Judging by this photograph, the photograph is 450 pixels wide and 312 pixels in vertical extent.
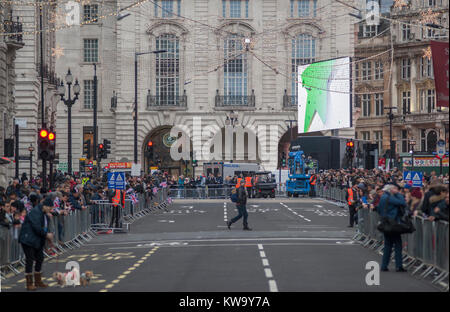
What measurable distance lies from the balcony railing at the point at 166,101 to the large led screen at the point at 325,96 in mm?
13398

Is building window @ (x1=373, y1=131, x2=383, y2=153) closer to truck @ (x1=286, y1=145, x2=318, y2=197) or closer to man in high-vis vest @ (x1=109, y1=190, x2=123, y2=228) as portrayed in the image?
truck @ (x1=286, y1=145, x2=318, y2=197)

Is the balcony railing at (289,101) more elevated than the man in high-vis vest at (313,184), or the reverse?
the balcony railing at (289,101)

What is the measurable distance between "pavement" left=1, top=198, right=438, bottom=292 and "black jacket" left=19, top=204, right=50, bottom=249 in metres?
0.88

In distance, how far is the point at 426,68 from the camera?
96.5 meters

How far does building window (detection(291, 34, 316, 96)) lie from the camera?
7950 centimetres

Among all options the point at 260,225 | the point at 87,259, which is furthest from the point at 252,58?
the point at 87,259

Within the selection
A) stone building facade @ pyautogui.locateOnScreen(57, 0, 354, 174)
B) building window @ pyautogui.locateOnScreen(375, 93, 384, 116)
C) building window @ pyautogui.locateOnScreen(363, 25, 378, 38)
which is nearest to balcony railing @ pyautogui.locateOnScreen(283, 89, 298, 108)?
stone building facade @ pyautogui.locateOnScreen(57, 0, 354, 174)

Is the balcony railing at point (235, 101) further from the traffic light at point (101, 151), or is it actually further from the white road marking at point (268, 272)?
the white road marking at point (268, 272)

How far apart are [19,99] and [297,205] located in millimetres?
16343

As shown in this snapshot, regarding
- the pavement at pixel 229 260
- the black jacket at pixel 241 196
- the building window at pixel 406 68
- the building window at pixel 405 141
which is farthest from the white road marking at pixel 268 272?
the building window at pixel 406 68

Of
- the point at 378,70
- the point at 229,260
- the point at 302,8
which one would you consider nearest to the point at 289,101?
the point at 302,8

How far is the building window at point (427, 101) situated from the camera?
9531cm

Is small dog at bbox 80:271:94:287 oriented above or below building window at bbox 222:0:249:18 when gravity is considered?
below

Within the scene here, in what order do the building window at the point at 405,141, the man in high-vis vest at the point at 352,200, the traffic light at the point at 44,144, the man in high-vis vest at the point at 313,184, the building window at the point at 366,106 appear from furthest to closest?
the building window at the point at 366,106 → the building window at the point at 405,141 → the man in high-vis vest at the point at 313,184 → the man in high-vis vest at the point at 352,200 → the traffic light at the point at 44,144
